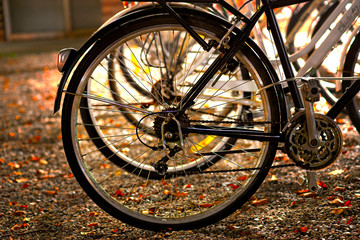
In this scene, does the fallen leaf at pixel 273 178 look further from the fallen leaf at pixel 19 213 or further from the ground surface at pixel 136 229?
the fallen leaf at pixel 19 213

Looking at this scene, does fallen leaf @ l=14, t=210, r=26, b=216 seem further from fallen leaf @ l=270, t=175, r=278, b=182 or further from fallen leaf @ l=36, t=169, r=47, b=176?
fallen leaf @ l=270, t=175, r=278, b=182

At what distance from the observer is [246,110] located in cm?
368

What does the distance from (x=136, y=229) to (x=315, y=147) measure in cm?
120

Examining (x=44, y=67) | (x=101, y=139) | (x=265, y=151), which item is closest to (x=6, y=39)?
(x=44, y=67)

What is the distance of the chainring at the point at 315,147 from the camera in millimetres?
2793

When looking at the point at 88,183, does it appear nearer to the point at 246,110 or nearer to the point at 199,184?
the point at 199,184

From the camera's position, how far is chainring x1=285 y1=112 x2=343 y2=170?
279 cm

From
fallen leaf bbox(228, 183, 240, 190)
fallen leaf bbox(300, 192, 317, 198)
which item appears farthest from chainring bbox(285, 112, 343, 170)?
fallen leaf bbox(228, 183, 240, 190)

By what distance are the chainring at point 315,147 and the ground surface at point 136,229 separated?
40 cm

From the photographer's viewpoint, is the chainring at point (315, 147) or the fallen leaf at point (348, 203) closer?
the chainring at point (315, 147)

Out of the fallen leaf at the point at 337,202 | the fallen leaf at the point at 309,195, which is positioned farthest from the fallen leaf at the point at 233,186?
the fallen leaf at the point at 337,202

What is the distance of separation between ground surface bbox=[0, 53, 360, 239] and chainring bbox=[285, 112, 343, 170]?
404 millimetres

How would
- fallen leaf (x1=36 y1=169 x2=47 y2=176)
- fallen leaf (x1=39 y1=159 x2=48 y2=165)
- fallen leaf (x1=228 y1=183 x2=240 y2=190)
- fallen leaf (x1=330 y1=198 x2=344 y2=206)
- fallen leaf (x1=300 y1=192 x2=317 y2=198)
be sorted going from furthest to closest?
fallen leaf (x1=39 y1=159 x2=48 y2=165) → fallen leaf (x1=36 y1=169 x2=47 y2=176) → fallen leaf (x1=228 y1=183 x2=240 y2=190) → fallen leaf (x1=300 y1=192 x2=317 y2=198) → fallen leaf (x1=330 y1=198 x2=344 y2=206)

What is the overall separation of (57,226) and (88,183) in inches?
20.5
